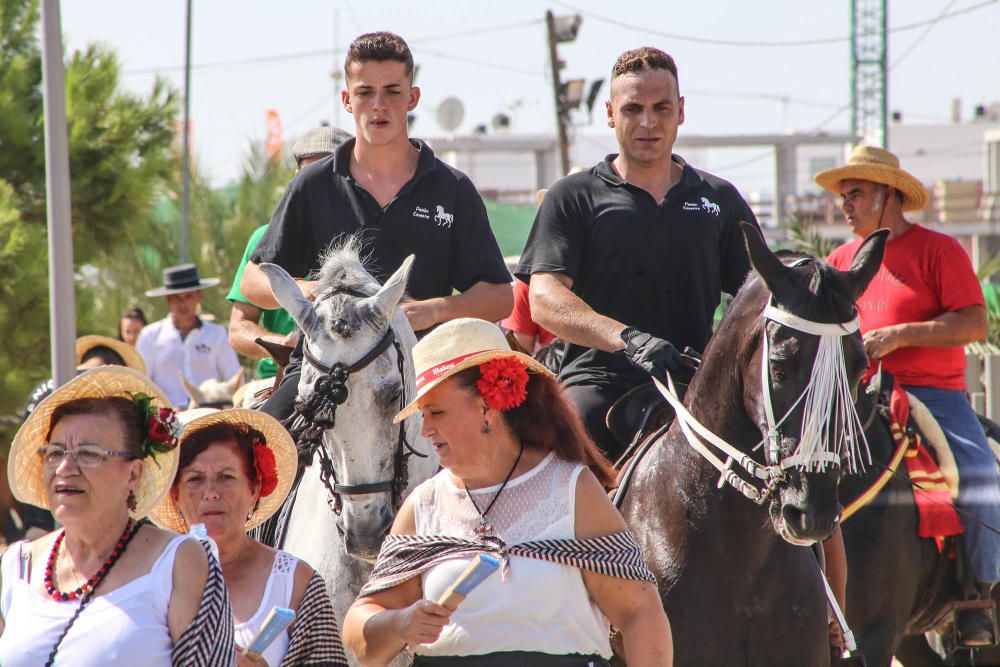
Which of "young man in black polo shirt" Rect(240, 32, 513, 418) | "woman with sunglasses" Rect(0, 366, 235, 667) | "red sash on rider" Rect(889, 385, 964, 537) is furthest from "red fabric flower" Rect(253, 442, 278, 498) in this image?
"red sash on rider" Rect(889, 385, 964, 537)

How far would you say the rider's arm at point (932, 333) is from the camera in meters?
7.13

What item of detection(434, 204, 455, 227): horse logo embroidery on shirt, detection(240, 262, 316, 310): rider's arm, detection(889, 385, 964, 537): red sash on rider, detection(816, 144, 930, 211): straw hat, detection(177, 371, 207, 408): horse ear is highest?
detection(816, 144, 930, 211): straw hat

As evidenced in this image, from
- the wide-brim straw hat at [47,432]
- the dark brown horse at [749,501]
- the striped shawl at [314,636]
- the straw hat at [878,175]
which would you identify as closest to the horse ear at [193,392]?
the straw hat at [878,175]

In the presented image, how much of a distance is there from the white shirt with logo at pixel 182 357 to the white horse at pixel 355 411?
851 centimetres

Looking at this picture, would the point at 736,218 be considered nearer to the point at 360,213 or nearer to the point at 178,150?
the point at 360,213

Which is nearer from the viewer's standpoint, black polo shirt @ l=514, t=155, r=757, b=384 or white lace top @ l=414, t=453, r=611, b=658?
white lace top @ l=414, t=453, r=611, b=658

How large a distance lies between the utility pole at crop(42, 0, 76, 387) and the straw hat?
4.66 m

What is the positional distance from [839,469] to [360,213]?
2281mm

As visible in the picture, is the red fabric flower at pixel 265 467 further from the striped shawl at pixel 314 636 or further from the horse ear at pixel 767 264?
the horse ear at pixel 767 264

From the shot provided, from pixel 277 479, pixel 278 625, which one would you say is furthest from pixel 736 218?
pixel 278 625

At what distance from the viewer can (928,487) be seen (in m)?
7.45

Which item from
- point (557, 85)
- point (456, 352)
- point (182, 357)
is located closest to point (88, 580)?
point (456, 352)

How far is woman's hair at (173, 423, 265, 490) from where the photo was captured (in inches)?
177

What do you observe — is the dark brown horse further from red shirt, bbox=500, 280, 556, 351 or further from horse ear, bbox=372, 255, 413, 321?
red shirt, bbox=500, 280, 556, 351
